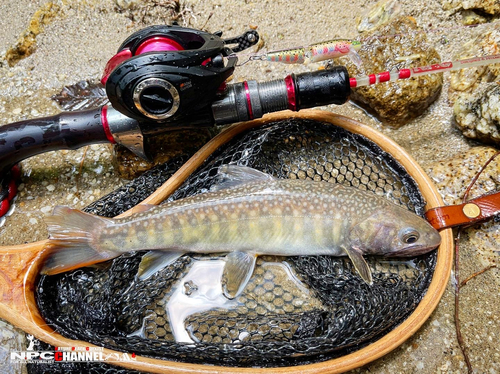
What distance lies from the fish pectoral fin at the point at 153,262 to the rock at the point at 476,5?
3604 millimetres

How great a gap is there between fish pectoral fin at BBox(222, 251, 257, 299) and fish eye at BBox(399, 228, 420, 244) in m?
1.06

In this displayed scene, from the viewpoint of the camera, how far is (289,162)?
327cm

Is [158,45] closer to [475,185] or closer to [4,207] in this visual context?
[4,207]

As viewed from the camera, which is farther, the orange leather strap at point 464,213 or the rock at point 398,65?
the rock at point 398,65

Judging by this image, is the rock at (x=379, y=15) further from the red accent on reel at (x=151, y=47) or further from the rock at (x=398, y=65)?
the red accent on reel at (x=151, y=47)

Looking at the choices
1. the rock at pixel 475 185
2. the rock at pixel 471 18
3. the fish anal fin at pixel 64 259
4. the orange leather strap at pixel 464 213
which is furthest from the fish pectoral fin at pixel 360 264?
the rock at pixel 471 18

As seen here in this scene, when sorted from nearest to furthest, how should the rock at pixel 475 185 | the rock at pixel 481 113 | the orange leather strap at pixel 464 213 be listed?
the orange leather strap at pixel 464 213, the rock at pixel 475 185, the rock at pixel 481 113

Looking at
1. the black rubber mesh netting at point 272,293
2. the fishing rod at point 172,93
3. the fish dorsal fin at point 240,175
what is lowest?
the black rubber mesh netting at point 272,293

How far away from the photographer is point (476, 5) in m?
3.84

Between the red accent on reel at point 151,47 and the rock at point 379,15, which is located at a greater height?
the red accent on reel at point 151,47

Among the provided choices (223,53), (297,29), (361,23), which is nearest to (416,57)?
(361,23)

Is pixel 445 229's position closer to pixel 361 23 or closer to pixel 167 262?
pixel 167 262

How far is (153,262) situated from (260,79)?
220 centimetres

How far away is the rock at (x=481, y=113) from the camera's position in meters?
3.16
